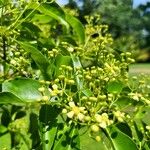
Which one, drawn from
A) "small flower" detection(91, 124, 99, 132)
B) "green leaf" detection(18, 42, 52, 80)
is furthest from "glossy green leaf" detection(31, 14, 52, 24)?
"small flower" detection(91, 124, 99, 132)

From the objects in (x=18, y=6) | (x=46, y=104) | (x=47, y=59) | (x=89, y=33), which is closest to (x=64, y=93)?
(x=46, y=104)

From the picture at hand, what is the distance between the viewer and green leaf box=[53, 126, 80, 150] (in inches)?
49.7

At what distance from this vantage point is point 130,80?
1.58m

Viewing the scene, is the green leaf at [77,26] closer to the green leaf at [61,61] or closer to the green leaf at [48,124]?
the green leaf at [61,61]

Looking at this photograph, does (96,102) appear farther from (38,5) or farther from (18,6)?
(18,6)

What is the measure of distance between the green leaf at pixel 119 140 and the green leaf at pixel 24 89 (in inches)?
8.3

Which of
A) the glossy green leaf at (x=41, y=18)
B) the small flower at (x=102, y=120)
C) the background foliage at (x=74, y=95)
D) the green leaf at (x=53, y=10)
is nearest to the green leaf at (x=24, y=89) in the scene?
the background foliage at (x=74, y=95)

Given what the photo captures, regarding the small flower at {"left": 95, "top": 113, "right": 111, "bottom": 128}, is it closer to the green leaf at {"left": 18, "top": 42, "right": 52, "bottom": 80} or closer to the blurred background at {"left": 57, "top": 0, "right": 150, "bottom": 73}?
the green leaf at {"left": 18, "top": 42, "right": 52, "bottom": 80}

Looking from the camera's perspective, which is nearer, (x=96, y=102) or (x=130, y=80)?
(x=96, y=102)

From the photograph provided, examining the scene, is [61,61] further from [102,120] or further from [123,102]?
[102,120]

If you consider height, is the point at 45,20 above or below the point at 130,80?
above

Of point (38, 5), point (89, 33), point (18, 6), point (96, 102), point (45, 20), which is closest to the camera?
point (96, 102)

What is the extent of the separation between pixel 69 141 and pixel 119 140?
0.13 meters

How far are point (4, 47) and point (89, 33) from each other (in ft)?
1.64
